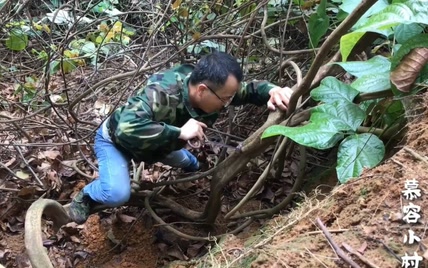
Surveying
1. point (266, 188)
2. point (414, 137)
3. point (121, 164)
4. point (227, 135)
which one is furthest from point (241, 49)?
point (414, 137)

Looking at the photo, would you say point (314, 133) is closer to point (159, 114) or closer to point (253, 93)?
point (253, 93)

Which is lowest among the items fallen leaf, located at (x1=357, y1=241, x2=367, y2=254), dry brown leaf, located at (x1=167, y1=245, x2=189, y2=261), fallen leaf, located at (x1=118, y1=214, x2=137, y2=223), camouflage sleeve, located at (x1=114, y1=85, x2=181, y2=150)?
dry brown leaf, located at (x1=167, y1=245, x2=189, y2=261)

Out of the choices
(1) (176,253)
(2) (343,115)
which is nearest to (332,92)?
(2) (343,115)

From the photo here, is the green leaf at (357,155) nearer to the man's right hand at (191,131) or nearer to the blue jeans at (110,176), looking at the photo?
the man's right hand at (191,131)

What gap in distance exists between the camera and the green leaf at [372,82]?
1713mm

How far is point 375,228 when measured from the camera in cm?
127

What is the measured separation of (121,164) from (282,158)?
71 cm

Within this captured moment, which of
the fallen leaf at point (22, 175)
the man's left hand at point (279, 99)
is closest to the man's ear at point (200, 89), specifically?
the man's left hand at point (279, 99)

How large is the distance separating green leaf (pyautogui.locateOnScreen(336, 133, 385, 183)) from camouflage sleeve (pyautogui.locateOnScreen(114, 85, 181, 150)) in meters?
0.65

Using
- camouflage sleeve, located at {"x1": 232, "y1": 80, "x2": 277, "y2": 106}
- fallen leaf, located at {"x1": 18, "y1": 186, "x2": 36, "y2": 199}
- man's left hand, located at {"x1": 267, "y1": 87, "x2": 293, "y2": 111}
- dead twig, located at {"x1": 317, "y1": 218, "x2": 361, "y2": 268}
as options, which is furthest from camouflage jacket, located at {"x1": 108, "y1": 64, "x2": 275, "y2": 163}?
dead twig, located at {"x1": 317, "y1": 218, "x2": 361, "y2": 268}

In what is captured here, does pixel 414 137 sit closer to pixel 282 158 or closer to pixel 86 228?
pixel 282 158

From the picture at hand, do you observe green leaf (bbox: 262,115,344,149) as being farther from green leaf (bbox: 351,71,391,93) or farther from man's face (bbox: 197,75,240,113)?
man's face (bbox: 197,75,240,113)

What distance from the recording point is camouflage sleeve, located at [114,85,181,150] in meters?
2.06

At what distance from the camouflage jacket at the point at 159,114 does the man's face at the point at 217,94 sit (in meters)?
0.08
